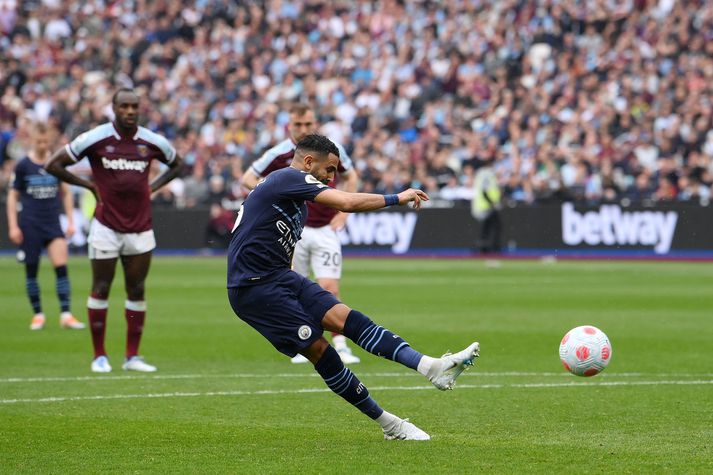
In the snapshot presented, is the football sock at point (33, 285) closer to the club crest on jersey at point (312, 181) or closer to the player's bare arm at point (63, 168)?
the player's bare arm at point (63, 168)

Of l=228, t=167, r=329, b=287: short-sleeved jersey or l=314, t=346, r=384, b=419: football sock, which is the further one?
l=228, t=167, r=329, b=287: short-sleeved jersey

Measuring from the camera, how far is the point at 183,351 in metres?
13.8

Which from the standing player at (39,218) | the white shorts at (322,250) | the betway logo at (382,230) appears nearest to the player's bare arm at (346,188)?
the white shorts at (322,250)

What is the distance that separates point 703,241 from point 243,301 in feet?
71.9

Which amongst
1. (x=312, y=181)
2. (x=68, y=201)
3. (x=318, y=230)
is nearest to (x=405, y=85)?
(x=68, y=201)

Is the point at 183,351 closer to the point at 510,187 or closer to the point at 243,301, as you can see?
the point at 243,301

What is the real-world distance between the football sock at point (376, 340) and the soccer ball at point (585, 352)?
157 cm

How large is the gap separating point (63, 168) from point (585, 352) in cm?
568

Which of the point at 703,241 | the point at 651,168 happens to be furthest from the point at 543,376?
the point at 651,168

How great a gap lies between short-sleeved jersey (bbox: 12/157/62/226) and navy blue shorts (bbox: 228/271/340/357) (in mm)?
8598

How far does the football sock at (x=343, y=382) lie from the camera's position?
7973 millimetres

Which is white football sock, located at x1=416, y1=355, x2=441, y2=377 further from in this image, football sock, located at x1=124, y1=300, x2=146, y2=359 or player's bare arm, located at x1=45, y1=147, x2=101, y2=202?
player's bare arm, located at x1=45, y1=147, x2=101, y2=202

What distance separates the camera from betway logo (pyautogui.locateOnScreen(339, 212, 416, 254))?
3052 cm

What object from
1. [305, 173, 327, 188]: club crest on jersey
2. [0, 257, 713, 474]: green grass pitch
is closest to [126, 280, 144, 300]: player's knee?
[0, 257, 713, 474]: green grass pitch
